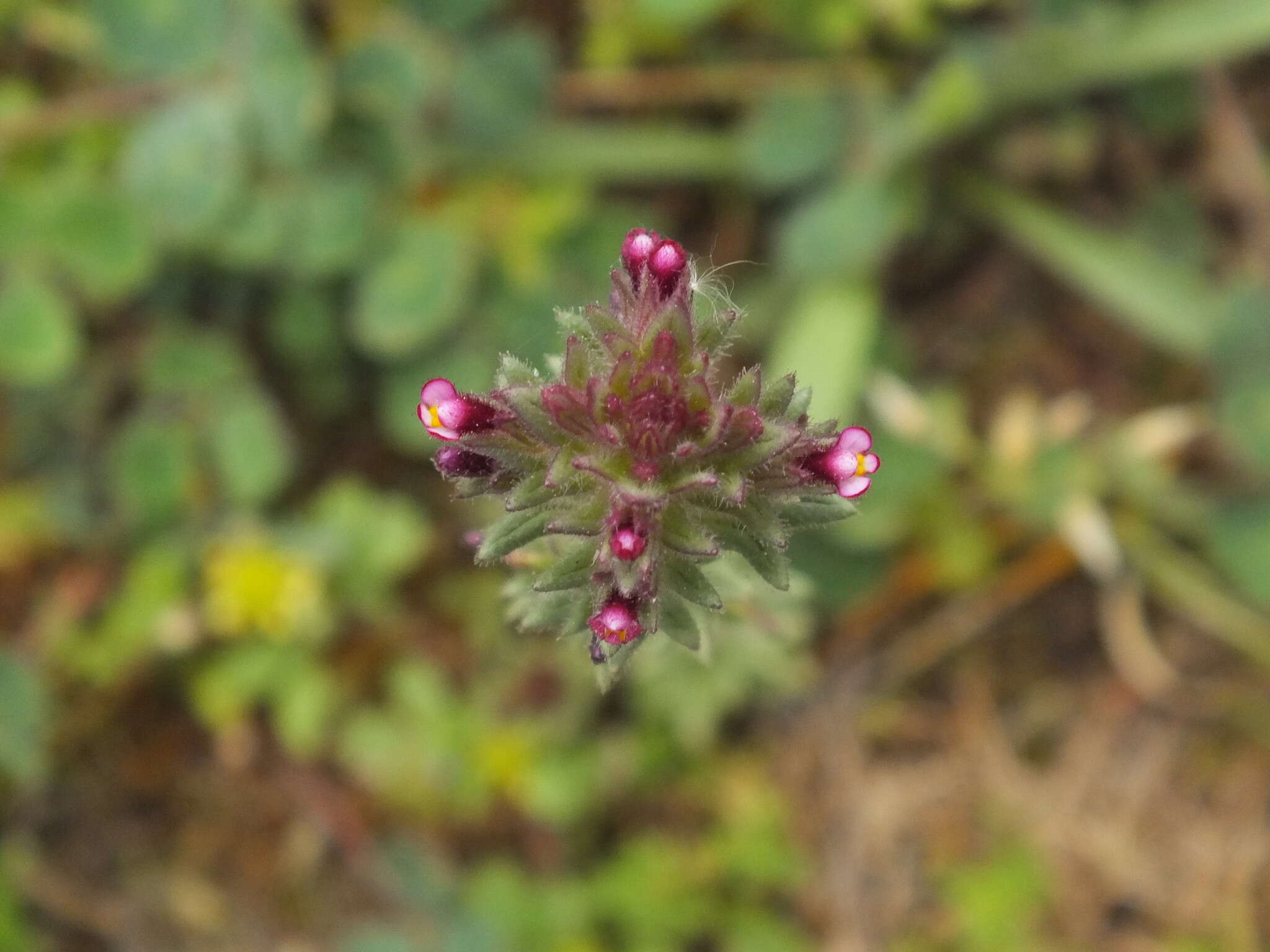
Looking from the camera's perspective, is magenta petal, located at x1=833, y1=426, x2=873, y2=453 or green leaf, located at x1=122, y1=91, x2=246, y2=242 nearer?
magenta petal, located at x1=833, y1=426, x2=873, y2=453

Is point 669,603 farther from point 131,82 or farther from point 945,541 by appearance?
point 131,82

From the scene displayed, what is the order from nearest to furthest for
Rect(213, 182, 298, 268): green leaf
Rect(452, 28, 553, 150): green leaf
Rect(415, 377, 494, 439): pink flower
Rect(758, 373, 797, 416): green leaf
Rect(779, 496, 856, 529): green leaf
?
Rect(415, 377, 494, 439): pink flower → Rect(758, 373, 797, 416): green leaf → Rect(779, 496, 856, 529): green leaf → Rect(213, 182, 298, 268): green leaf → Rect(452, 28, 553, 150): green leaf

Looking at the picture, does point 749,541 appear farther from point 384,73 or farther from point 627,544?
point 384,73

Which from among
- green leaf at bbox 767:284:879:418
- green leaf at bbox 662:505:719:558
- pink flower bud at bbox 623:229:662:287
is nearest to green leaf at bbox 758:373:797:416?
green leaf at bbox 662:505:719:558

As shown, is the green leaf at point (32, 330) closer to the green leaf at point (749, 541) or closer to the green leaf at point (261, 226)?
the green leaf at point (261, 226)

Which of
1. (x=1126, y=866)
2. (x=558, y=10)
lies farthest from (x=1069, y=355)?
(x=558, y=10)

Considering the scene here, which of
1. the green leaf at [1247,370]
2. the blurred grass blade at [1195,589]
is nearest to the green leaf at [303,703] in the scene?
the blurred grass blade at [1195,589]

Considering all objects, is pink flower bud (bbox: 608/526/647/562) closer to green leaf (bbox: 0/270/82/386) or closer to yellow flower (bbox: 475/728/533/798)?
yellow flower (bbox: 475/728/533/798)
